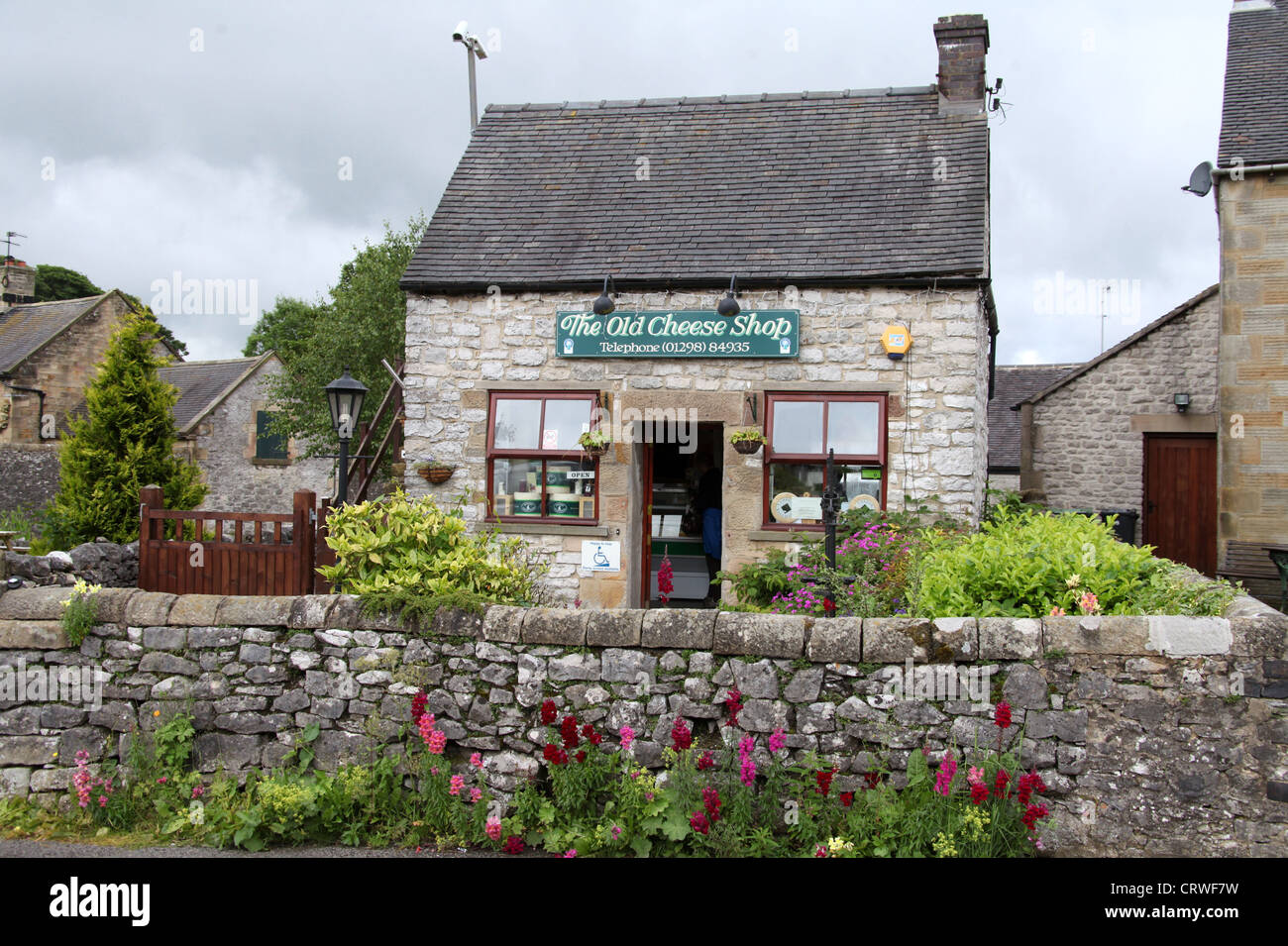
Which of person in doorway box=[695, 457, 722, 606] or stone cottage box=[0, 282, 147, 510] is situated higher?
stone cottage box=[0, 282, 147, 510]

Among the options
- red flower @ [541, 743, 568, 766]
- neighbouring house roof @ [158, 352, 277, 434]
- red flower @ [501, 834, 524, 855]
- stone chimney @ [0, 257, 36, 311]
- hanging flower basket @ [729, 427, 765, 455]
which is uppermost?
stone chimney @ [0, 257, 36, 311]

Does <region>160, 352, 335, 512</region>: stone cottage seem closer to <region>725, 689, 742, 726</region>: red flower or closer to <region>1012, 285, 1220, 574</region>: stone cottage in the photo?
<region>1012, 285, 1220, 574</region>: stone cottage

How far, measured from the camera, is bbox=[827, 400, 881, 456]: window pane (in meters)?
8.87

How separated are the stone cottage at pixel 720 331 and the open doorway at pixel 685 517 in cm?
8

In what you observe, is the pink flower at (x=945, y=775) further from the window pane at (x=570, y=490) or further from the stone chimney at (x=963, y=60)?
the stone chimney at (x=963, y=60)

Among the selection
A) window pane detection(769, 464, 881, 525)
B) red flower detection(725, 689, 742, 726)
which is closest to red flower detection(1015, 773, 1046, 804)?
red flower detection(725, 689, 742, 726)

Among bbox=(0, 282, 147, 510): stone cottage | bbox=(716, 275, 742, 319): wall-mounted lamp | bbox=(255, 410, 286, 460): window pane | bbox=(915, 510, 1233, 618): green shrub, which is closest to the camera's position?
bbox=(915, 510, 1233, 618): green shrub

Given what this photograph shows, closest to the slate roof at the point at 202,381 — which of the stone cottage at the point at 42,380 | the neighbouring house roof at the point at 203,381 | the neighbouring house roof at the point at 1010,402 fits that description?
the neighbouring house roof at the point at 203,381

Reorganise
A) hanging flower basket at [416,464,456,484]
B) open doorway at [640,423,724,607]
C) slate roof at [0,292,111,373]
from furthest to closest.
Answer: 1. slate roof at [0,292,111,373]
2. open doorway at [640,423,724,607]
3. hanging flower basket at [416,464,456,484]

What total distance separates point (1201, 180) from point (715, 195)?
19.9 feet

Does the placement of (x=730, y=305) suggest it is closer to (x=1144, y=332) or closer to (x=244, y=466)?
(x=1144, y=332)

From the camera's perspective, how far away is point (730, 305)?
881cm

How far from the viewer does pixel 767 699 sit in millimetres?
4605

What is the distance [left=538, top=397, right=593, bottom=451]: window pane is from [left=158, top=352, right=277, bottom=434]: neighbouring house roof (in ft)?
59.4
